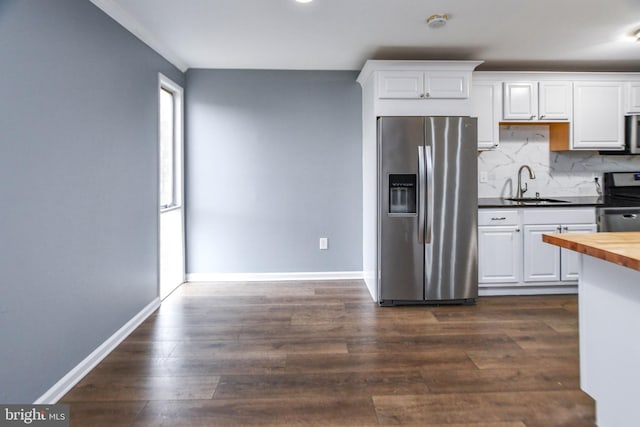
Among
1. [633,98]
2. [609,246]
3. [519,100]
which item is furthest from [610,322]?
[633,98]

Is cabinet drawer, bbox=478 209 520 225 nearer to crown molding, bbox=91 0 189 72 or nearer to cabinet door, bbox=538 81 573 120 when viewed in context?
cabinet door, bbox=538 81 573 120

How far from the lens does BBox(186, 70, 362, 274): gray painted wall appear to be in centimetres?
416

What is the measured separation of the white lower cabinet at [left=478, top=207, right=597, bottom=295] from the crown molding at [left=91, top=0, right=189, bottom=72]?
10.6 ft

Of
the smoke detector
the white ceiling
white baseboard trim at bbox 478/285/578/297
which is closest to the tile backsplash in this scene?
the white ceiling

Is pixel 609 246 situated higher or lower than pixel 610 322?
higher

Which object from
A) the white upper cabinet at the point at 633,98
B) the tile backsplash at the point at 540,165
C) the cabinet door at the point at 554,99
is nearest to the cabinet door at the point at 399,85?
the tile backsplash at the point at 540,165

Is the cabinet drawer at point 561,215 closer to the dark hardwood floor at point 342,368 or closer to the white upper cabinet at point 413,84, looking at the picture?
the dark hardwood floor at point 342,368

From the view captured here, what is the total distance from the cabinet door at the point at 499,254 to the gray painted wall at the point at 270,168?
1279 millimetres

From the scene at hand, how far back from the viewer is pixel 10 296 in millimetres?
1725

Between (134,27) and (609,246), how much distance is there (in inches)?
128

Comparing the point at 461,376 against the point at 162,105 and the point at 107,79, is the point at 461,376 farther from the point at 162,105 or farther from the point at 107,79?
the point at 162,105

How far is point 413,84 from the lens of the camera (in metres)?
3.46

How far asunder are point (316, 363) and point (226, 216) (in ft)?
7.44

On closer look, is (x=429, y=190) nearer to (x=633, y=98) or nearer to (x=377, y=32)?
(x=377, y=32)
